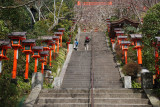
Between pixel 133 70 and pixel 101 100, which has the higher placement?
pixel 133 70

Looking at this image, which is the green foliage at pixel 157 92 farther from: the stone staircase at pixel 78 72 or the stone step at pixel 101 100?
the stone staircase at pixel 78 72

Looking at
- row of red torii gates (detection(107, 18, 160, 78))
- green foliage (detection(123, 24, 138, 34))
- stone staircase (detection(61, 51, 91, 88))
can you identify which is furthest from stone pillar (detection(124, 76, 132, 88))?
green foliage (detection(123, 24, 138, 34))

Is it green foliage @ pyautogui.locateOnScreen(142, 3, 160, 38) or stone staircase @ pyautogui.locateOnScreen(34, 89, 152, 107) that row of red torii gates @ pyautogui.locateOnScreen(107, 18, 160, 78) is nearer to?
green foliage @ pyautogui.locateOnScreen(142, 3, 160, 38)

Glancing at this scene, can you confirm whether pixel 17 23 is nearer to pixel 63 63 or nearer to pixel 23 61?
pixel 23 61

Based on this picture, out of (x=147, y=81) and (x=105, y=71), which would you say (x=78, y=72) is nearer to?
(x=105, y=71)

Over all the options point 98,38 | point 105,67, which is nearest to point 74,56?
point 105,67

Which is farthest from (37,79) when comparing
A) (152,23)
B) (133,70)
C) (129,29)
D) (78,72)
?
(129,29)

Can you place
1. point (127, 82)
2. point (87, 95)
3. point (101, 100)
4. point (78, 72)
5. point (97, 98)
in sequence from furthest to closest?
point (78, 72), point (127, 82), point (87, 95), point (97, 98), point (101, 100)

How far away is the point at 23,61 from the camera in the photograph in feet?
35.1

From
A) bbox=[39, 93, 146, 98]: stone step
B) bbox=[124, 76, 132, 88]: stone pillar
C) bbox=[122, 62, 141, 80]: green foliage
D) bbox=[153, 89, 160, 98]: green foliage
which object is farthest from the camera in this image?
bbox=[122, 62, 141, 80]: green foliage

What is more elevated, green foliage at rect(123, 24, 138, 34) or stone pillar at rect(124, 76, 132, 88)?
green foliage at rect(123, 24, 138, 34)

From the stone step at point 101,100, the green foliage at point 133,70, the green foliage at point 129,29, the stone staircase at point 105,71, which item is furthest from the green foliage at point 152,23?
the green foliage at point 129,29

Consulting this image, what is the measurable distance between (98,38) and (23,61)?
15441 mm

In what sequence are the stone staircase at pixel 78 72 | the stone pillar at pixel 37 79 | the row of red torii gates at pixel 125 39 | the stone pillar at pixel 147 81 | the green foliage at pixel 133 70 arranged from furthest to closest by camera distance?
the row of red torii gates at pixel 125 39 → the stone staircase at pixel 78 72 → the green foliage at pixel 133 70 → the stone pillar at pixel 37 79 → the stone pillar at pixel 147 81
